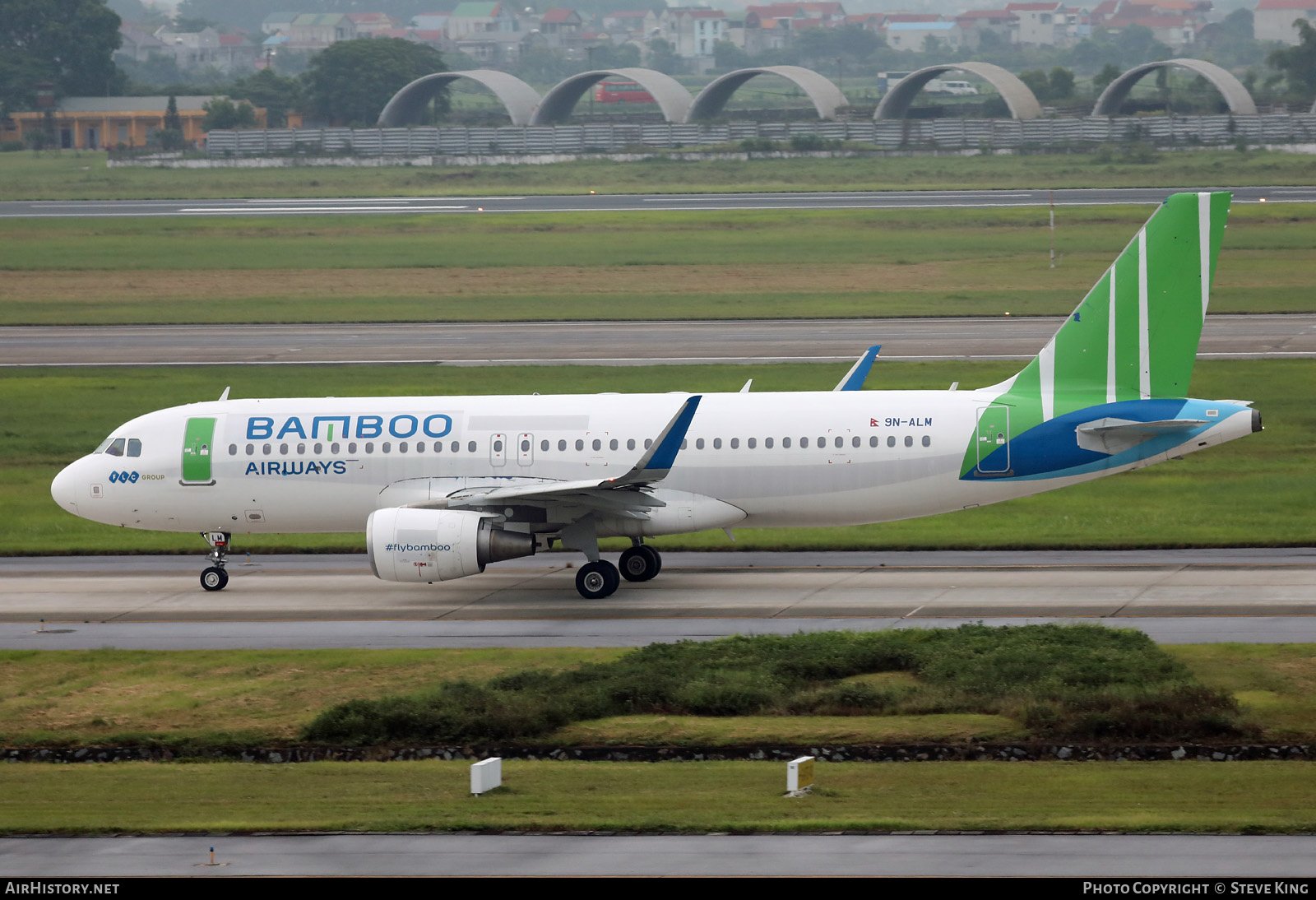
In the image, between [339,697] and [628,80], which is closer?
[339,697]

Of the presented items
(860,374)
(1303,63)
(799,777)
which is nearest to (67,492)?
(860,374)

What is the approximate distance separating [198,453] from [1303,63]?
15506 centimetres

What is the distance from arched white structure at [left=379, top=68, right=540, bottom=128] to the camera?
160500mm

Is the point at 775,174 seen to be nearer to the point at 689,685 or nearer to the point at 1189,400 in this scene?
the point at 1189,400

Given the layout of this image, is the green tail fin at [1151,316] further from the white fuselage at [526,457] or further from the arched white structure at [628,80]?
the arched white structure at [628,80]

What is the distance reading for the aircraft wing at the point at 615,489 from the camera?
32.3 meters

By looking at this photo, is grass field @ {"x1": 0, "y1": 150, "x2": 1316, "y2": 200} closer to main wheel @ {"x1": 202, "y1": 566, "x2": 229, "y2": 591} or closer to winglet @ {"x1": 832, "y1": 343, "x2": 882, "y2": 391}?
winglet @ {"x1": 832, "y1": 343, "x2": 882, "y2": 391}

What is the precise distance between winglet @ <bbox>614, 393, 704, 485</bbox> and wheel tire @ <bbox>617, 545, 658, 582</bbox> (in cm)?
335

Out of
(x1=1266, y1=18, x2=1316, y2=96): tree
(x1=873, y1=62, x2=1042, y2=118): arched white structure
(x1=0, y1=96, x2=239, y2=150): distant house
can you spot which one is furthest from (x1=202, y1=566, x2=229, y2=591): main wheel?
(x1=1266, y1=18, x2=1316, y2=96): tree

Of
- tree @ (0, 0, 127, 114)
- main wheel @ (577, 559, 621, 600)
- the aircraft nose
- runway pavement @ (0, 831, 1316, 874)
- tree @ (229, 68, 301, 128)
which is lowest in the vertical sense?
main wheel @ (577, 559, 621, 600)

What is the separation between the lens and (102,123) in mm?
176000

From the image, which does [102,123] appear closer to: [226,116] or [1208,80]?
[226,116]

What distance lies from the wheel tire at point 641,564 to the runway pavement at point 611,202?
241ft

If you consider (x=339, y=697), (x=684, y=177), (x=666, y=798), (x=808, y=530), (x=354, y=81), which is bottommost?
(x=808, y=530)
